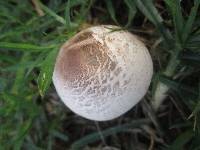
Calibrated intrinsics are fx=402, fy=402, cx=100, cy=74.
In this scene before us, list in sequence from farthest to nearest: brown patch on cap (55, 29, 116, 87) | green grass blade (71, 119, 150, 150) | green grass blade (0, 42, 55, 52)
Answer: green grass blade (71, 119, 150, 150)
green grass blade (0, 42, 55, 52)
brown patch on cap (55, 29, 116, 87)

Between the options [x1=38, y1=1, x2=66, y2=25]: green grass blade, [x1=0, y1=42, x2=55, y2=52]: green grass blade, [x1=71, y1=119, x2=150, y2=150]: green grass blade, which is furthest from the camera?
[x1=71, y1=119, x2=150, y2=150]: green grass blade

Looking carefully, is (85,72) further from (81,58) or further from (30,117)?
(30,117)

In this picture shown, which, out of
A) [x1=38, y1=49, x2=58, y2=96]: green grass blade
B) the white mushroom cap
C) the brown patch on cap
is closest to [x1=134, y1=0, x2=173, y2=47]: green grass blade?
the white mushroom cap

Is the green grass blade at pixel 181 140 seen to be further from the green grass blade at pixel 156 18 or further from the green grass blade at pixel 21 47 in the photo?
the green grass blade at pixel 21 47

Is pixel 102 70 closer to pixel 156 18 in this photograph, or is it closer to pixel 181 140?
pixel 156 18

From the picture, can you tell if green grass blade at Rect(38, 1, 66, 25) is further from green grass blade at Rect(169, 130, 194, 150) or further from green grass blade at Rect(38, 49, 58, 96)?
green grass blade at Rect(169, 130, 194, 150)

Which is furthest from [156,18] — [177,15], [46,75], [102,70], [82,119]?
[82,119]

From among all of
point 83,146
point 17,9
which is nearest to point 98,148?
point 83,146

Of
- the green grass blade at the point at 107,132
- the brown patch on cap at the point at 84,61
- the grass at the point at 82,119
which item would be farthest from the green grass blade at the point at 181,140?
the brown patch on cap at the point at 84,61
